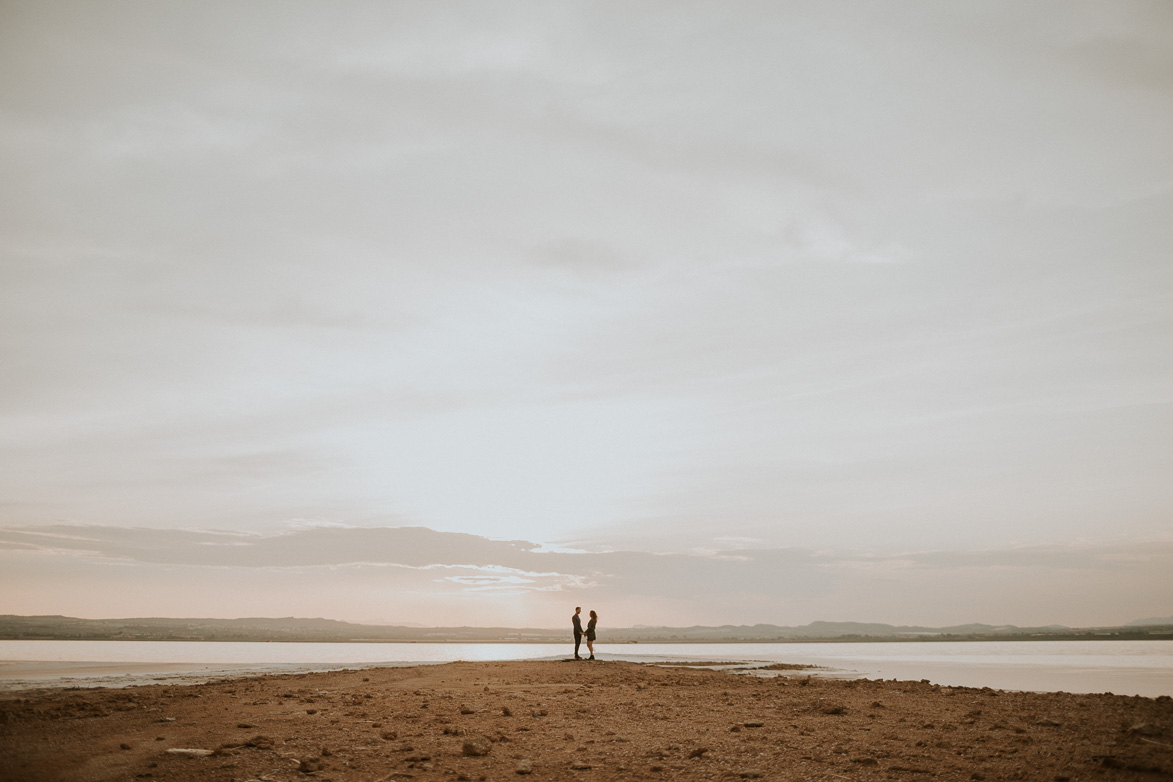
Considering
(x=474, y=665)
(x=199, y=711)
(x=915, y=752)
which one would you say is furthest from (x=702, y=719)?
(x=474, y=665)

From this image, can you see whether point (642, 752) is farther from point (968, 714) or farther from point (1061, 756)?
point (968, 714)

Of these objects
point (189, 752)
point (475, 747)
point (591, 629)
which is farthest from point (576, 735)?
point (591, 629)

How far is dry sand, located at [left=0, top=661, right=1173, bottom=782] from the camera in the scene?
31.4 feet

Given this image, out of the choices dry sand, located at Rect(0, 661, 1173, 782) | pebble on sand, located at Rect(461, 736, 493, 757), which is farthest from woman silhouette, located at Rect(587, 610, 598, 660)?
pebble on sand, located at Rect(461, 736, 493, 757)

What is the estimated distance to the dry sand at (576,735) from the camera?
9570 millimetres

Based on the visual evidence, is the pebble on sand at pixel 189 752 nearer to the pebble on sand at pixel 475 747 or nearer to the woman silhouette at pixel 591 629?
the pebble on sand at pixel 475 747

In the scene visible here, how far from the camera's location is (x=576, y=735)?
1220cm

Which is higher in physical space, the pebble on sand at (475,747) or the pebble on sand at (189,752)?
the pebble on sand at (189,752)

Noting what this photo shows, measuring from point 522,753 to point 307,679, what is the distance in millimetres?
14215

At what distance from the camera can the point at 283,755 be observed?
33.8 ft

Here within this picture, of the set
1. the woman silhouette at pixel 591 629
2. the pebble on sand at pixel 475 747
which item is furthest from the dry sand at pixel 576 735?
the woman silhouette at pixel 591 629

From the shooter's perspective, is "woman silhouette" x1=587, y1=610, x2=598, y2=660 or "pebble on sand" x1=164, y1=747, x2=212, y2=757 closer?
"pebble on sand" x1=164, y1=747, x2=212, y2=757

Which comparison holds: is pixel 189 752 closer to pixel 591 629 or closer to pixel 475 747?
pixel 475 747

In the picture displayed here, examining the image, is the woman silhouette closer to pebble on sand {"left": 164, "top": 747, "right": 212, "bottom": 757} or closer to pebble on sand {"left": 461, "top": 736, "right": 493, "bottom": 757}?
pebble on sand {"left": 461, "top": 736, "right": 493, "bottom": 757}
